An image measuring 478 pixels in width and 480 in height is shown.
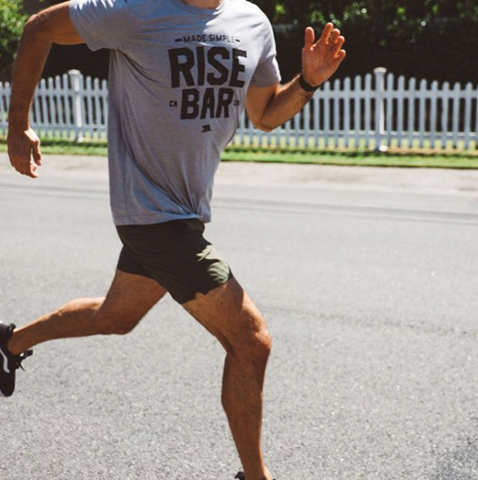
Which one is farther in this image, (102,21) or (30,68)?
(30,68)

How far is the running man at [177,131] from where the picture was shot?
283 cm

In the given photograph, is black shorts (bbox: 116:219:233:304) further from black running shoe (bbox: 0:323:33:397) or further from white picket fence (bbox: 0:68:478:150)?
white picket fence (bbox: 0:68:478:150)

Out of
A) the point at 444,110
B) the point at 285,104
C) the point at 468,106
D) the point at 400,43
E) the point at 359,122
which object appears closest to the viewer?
the point at 285,104

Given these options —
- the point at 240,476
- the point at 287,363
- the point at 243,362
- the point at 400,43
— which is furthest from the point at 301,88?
the point at 400,43

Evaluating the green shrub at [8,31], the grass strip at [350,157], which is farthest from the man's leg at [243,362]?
the green shrub at [8,31]

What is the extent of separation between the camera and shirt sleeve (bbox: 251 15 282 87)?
314 cm

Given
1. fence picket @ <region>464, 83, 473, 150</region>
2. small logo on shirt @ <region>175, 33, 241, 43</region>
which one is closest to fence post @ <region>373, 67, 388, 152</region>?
fence picket @ <region>464, 83, 473, 150</region>

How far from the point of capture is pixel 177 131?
290cm

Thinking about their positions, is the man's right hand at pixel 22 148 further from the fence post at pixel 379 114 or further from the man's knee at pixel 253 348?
the fence post at pixel 379 114

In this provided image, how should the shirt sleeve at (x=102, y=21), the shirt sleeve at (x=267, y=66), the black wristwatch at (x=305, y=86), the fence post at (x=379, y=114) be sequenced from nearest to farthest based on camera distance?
the shirt sleeve at (x=102, y=21) < the shirt sleeve at (x=267, y=66) < the black wristwatch at (x=305, y=86) < the fence post at (x=379, y=114)

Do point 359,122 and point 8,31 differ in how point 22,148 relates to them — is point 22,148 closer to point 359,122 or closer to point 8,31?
point 359,122

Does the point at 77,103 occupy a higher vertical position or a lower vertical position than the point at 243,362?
lower

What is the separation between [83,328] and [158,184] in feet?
2.43

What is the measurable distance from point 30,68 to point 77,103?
1343cm
